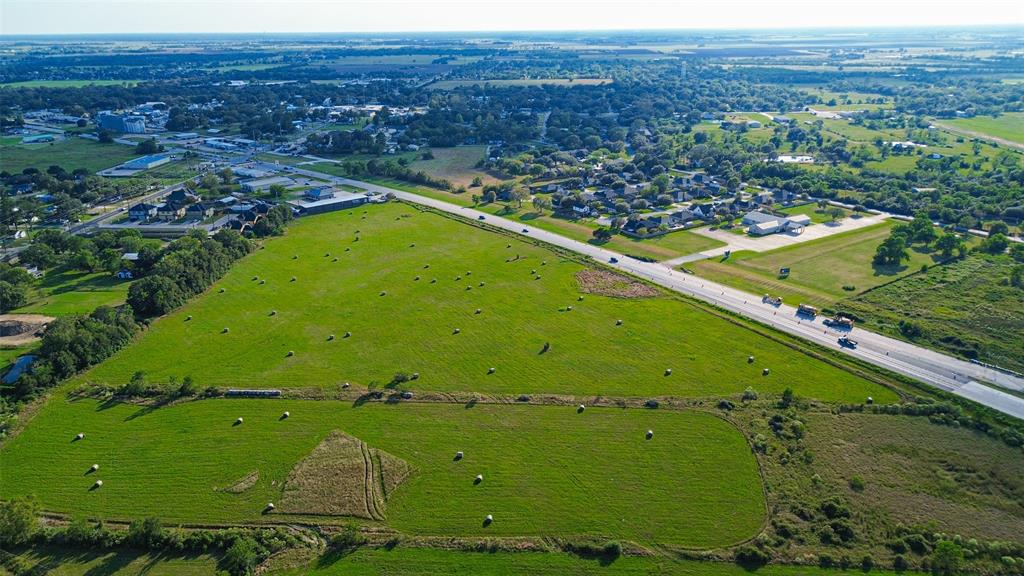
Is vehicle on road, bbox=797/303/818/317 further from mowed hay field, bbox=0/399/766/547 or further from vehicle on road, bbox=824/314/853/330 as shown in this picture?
mowed hay field, bbox=0/399/766/547

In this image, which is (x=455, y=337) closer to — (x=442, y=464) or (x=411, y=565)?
(x=442, y=464)

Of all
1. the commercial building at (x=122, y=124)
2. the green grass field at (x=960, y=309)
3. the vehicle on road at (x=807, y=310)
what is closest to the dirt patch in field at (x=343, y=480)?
the vehicle on road at (x=807, y=310)

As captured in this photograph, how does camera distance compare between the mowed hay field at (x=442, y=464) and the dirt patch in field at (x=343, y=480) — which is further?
the dirt patch in field at (x=343, y=480)

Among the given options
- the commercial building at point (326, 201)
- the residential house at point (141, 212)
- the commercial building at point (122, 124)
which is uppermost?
the commercial building at point (122, 124)

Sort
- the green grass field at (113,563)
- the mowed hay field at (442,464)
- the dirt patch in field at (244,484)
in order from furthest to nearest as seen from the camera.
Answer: the dirt patch in field at (244,484), the mowed hay field at (442,464), the green grass field at (113,563)

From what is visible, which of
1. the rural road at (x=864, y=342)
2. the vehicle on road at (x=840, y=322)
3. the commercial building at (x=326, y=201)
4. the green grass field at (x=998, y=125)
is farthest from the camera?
the green grass field at (x=998, y=125)

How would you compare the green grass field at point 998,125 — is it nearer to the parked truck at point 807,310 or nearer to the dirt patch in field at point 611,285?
the parked truck at point 807,310
